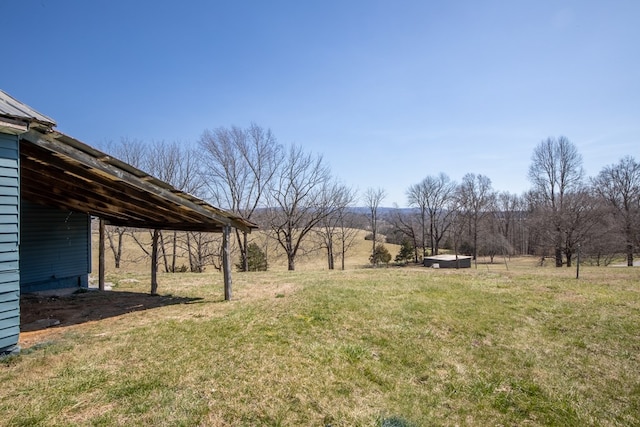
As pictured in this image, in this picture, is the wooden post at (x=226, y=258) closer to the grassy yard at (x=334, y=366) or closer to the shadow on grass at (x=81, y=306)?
the grassy yard at (x=334, y=366)

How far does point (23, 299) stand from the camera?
8812mm

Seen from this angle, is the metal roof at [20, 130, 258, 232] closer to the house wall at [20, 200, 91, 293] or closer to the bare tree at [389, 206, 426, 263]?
the house wall at [20, 200, 91, 293]

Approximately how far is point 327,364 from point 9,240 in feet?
16.1

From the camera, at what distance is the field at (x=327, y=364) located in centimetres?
375

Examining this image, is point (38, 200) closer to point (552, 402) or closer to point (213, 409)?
point (213, 409)

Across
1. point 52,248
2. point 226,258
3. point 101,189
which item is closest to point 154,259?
point 226,258

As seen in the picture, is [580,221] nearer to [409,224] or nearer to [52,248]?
[409,224]

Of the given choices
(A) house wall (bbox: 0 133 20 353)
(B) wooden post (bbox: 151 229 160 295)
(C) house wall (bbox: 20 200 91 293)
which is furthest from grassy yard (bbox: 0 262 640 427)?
(C) house wall (bbox: 20 200 91 293)

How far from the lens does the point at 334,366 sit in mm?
4984

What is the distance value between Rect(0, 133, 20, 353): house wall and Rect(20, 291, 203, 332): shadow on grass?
6.08ft

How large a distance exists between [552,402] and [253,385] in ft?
12.5

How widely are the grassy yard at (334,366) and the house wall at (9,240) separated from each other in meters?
0.47

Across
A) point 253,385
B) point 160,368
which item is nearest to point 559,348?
point 253,385

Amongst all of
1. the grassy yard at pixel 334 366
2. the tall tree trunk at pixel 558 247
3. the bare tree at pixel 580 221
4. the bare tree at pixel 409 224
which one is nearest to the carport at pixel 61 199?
the grassy yard at pixel 334 366
